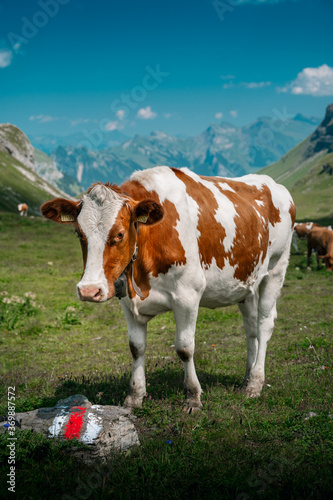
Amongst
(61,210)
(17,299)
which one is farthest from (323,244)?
(61,210)

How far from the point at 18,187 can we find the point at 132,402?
141993mm

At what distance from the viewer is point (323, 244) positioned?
23859 millimetres

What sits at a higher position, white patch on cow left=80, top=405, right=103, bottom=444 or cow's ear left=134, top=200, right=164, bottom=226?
cow's ear left=134, top=200, right=164, bottom=226

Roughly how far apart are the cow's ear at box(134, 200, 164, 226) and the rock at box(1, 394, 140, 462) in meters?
2.43

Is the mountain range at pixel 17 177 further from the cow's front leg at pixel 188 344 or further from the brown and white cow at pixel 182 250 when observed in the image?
the cow's front leg at pixel 188 344

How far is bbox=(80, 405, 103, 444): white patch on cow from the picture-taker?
466 centimetres

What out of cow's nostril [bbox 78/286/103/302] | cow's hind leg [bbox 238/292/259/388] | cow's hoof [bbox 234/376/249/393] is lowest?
cow's hoof [bbox 234/376/249/393]

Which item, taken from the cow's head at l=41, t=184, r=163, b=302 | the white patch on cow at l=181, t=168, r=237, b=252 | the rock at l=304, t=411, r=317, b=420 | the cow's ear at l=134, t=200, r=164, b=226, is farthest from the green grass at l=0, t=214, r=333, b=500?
the cow's ear at l=134, t=200, r=164, b=226

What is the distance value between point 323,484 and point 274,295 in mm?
4002

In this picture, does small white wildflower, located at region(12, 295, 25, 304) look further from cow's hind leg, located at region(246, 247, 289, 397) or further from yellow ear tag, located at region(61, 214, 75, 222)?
yellow ear tag, located at region(61, 214, 75, 222)

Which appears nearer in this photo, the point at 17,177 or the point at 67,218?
the point at 67,218

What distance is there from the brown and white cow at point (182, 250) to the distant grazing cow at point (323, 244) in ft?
52.0

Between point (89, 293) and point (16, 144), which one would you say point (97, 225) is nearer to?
point (89, 293)

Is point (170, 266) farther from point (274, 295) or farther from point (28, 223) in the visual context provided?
point (28, 223)
